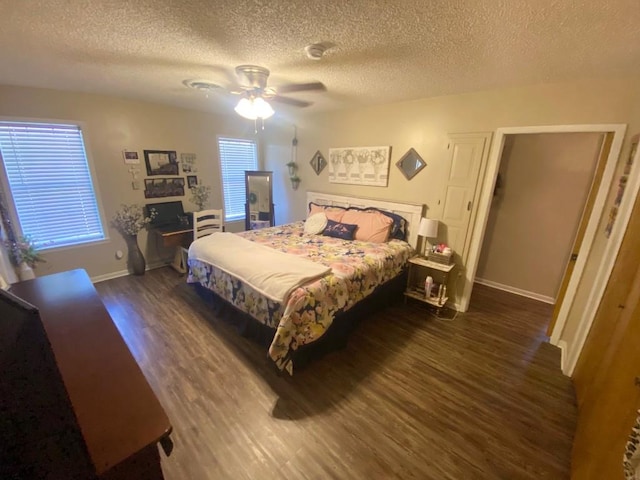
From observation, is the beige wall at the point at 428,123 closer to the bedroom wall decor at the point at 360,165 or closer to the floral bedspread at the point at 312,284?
the bedroom wall decor at the point at 360,165

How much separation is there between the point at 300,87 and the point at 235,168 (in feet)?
9.03

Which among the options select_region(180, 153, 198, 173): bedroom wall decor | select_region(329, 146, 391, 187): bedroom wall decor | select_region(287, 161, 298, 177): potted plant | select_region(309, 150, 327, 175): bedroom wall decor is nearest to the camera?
select_region(329, 146, 391, 187): bedroom wall decor

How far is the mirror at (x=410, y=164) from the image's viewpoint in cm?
324

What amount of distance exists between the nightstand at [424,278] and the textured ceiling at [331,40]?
1.84 metres

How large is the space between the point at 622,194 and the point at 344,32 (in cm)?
232

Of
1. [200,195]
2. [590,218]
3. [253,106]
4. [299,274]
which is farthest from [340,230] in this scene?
[200,195]

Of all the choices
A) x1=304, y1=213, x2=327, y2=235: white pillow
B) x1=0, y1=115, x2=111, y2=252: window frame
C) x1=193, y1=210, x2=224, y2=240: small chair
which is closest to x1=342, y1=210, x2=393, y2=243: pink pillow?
x1=304, y1=213, x2=327, y2=235: white pillow

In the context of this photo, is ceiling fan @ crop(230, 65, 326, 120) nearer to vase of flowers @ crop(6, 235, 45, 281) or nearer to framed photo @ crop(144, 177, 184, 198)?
framed photo @ crop(144, 177, 184, 198)

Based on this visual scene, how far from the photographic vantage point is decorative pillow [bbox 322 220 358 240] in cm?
341

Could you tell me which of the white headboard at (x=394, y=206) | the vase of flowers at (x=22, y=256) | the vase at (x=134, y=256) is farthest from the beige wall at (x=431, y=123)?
the vase of flowers at (x=22, y=256)

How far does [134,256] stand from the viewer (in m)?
3.79

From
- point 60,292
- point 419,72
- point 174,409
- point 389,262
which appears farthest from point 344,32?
point 174,409

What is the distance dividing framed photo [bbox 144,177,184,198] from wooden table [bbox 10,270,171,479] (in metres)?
2.78

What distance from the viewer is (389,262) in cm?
288
